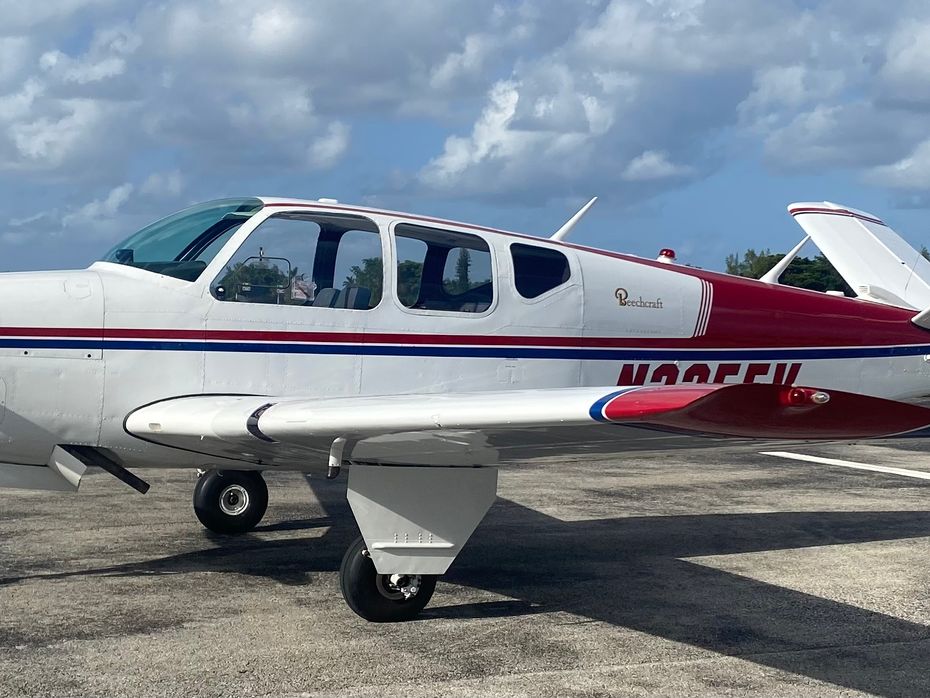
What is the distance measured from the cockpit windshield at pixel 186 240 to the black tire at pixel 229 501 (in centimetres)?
229

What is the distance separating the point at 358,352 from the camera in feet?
19.9

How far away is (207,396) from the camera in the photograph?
581 cm

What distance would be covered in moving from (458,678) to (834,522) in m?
5.19

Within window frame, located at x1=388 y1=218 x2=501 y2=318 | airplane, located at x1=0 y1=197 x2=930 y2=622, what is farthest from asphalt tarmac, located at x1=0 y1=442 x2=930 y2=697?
window frame, located at x1=388 y1=218 x2=501 y2=318

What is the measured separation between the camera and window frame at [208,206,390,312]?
19.4 feet

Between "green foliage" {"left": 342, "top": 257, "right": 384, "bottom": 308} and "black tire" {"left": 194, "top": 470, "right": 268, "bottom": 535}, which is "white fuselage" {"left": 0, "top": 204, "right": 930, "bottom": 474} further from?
"black tire" {"left": 194, "top": 470, "right": 268, "bottom": 535}

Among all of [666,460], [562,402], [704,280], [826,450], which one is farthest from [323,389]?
[826,450]

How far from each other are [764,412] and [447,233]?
323cm

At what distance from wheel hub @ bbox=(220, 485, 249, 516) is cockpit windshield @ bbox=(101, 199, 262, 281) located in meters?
2.37

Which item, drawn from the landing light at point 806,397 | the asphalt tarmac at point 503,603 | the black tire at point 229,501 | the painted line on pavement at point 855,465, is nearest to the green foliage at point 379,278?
the asphalt tarmac at point 503,603

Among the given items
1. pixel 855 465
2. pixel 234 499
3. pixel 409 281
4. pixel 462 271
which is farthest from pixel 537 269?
pixel 855 465

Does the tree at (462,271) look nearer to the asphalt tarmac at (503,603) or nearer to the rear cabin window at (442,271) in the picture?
the rear cabin window at (442,271)

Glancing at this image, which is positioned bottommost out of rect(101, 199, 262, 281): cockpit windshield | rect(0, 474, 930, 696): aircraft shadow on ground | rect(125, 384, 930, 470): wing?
rect(0, 474, 930, 696): aircraft shadow on ground

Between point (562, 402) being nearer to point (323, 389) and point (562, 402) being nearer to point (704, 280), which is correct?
Answer: point (323, 389)
